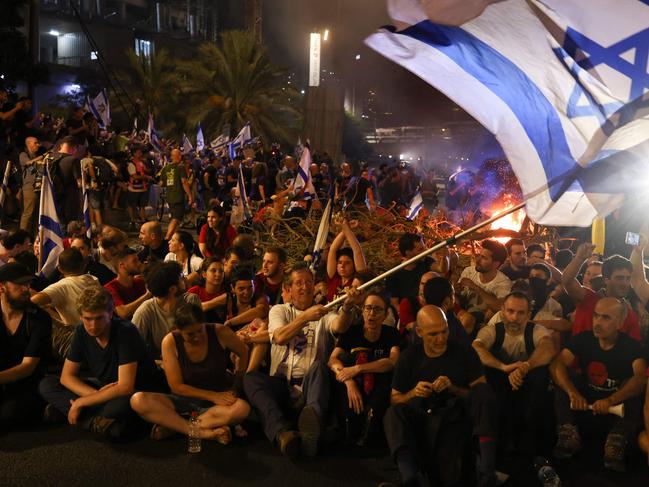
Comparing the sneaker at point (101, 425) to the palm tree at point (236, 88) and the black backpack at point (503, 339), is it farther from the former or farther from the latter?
the palm tree at point (236, 88)

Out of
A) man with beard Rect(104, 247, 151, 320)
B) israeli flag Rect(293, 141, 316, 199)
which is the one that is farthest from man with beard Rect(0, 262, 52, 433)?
israeli flag Rect(293, 141, 316, 199)

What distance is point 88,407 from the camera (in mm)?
6020

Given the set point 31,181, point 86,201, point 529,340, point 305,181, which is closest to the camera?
point 529,340

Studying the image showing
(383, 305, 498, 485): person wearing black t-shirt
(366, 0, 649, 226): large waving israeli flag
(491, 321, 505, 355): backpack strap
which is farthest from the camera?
(491, 321, 505, 355): backpack strap

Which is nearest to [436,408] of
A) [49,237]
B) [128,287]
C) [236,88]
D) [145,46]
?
A: [128,287]

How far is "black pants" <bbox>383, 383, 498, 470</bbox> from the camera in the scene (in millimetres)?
5211

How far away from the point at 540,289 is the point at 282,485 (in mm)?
3211

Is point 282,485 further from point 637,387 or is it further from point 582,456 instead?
point 637,387

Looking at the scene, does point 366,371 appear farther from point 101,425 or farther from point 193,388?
point 101,425

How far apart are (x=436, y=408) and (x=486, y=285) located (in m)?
2.59

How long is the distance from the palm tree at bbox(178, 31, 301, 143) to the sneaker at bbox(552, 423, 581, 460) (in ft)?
97.8

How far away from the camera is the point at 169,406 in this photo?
19.4 feet

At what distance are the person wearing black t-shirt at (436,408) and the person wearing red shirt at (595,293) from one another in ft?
4.74

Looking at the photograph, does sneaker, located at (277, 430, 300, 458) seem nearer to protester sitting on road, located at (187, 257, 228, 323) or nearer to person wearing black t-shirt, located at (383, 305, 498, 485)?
person wearing black t-shirt, located at (383, 305, 498, 485)
